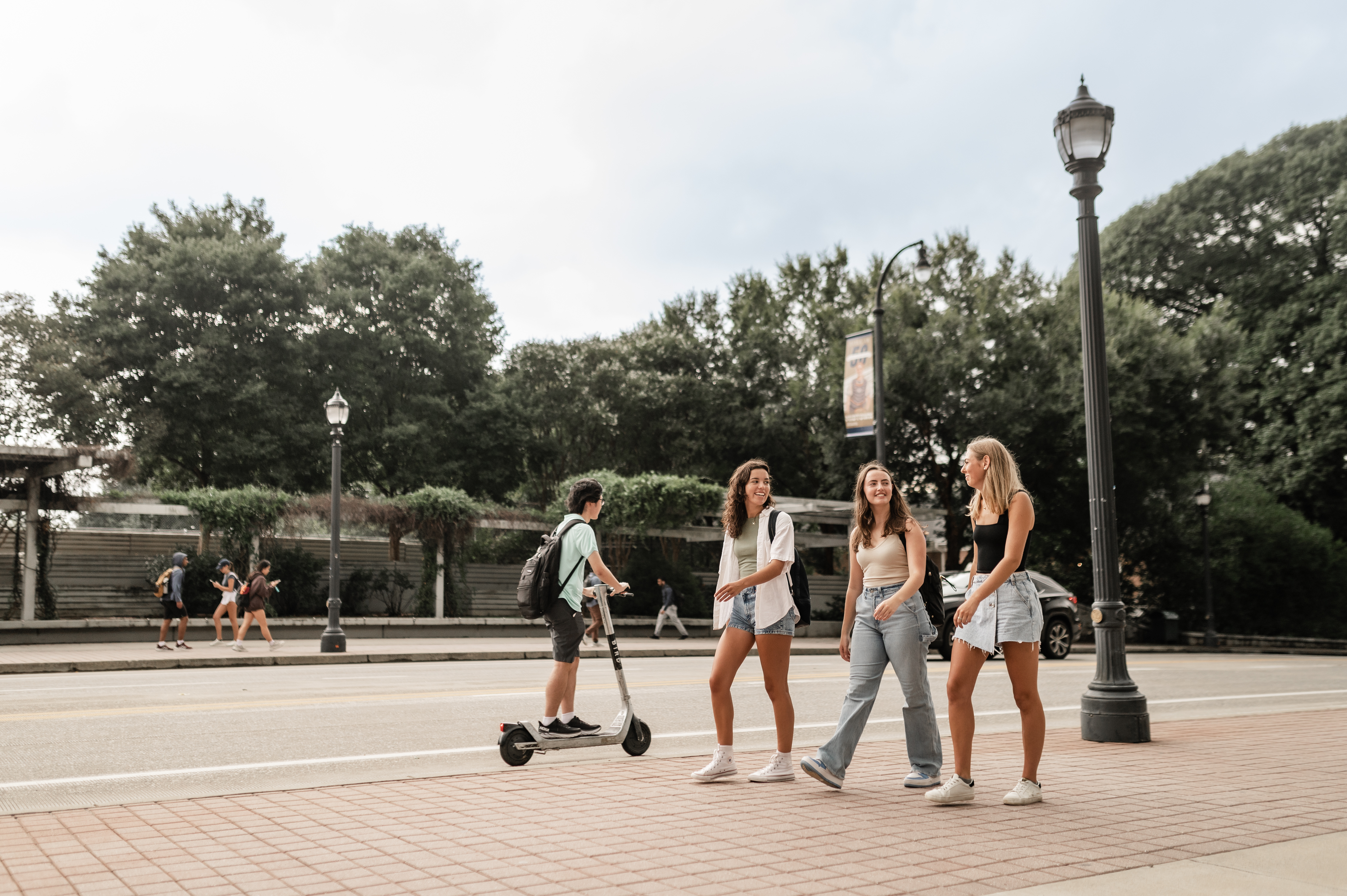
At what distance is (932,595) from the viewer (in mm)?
6066

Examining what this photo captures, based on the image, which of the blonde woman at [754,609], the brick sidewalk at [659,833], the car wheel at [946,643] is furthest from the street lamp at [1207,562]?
the blonde woman at [754,609]

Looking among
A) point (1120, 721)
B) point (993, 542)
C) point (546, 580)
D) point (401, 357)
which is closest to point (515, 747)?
point (546, 580)

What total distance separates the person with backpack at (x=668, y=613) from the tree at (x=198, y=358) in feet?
50.6

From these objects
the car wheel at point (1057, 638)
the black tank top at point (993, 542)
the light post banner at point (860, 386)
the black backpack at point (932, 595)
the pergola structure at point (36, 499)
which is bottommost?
the car wheel at point (1057, 638)

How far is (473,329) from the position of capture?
40.9 meters

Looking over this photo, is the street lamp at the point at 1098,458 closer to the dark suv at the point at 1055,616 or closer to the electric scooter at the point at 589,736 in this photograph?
the electric scooter at the point at 589,736

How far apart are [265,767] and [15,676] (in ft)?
33.1

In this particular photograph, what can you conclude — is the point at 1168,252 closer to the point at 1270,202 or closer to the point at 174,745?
the point at 1270,202

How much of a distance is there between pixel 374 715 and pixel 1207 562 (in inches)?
1097

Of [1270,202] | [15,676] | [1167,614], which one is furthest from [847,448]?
[15,676]

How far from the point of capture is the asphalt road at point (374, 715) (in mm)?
6875

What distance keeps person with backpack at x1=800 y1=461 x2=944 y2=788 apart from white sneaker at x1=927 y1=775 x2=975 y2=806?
34 centimetres

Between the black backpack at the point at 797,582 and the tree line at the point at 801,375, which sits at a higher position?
the tree line at the point at 801,375

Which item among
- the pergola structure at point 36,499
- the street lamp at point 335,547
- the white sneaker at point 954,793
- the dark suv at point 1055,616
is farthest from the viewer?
the pergola structure at point 36,499
